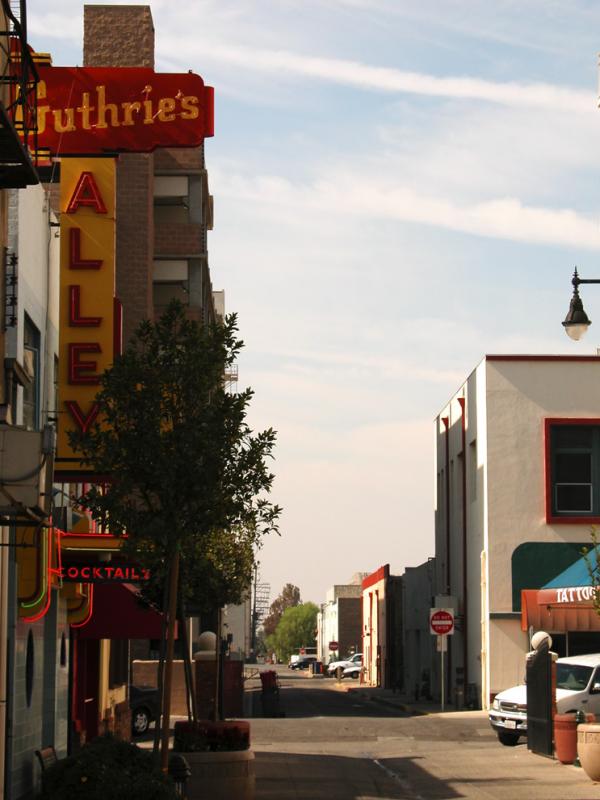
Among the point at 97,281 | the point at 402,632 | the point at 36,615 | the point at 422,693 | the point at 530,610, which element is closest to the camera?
the point at 36,615

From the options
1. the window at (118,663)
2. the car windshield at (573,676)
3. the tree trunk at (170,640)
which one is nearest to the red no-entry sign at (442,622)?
the window at (118,663)

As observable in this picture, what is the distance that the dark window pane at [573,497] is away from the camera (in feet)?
143

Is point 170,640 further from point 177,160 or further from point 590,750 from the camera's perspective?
point 177,160

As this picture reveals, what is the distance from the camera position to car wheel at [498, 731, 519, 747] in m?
29.0

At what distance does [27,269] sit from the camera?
17656 millimetres

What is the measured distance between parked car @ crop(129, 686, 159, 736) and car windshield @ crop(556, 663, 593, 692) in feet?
35.0

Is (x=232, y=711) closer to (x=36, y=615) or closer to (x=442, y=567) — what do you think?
(x=442, y=567)

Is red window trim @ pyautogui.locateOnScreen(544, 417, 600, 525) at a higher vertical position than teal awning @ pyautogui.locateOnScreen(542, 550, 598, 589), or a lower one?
higher

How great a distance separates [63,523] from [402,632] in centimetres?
4953

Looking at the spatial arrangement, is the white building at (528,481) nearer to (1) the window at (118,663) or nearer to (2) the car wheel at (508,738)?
(2) the car wheel at (508,738)

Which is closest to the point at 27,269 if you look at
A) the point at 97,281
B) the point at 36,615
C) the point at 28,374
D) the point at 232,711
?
the point at 28,374

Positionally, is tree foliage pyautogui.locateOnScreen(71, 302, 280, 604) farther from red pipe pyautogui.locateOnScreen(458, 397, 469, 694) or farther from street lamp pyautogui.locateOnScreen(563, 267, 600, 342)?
red pipe pyautogui.locateOnScreen(458, 397, 469, 694)

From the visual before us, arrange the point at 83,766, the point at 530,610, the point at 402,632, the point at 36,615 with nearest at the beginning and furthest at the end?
the point at 83,766
the point at 36,615
the point at 530,610
the point at 402,632

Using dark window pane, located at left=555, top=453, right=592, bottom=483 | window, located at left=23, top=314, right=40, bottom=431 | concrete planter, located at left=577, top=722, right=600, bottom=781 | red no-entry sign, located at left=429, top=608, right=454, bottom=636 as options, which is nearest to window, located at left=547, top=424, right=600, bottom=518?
dark window pane, located at left=555, top=453, right=592, bottom=483
